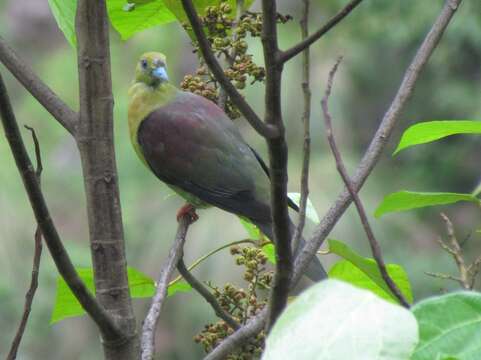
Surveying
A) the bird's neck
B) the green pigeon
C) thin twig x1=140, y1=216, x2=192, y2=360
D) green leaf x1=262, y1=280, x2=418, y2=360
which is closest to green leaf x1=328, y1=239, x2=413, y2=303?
thin twig x1=140, y1=216, x2=192, y2=360

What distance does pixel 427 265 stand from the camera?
254 inches

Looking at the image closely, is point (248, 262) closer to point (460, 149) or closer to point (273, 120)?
point (273, 120)

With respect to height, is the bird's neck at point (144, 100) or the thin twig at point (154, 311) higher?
the thin twig at point (154, 311)

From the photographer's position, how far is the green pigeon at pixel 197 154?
1821 millimetres

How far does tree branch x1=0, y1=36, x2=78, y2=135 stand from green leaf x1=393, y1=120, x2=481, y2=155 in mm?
287

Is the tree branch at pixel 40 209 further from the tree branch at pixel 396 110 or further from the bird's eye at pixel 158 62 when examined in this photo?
the bird's eye at pixel 158 62

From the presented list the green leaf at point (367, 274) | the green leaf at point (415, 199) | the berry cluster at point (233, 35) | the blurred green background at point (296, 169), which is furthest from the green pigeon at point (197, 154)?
the blurred green background at point (296, 169)

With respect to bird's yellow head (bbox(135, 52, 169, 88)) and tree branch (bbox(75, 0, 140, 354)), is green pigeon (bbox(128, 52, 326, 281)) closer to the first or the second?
bird's yellow head (bbox(135, 52, 169, 88))

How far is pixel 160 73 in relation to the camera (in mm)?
2053

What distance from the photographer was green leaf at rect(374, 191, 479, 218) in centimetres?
79

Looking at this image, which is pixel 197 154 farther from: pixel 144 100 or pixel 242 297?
pixel 242 297

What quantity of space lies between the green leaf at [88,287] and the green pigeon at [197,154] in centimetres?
73

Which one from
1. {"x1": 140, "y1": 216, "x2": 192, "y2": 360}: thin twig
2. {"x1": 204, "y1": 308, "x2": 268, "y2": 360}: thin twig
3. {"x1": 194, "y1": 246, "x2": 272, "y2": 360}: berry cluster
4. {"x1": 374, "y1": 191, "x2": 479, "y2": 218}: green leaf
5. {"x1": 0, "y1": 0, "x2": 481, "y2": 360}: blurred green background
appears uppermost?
{"x1": 374, "y1": 191, "x2": 479, "y2": 218}: green leaf

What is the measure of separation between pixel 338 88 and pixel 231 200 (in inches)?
238
